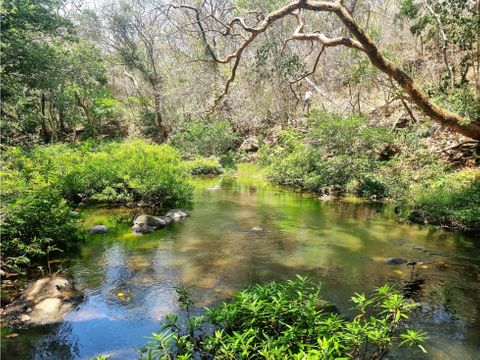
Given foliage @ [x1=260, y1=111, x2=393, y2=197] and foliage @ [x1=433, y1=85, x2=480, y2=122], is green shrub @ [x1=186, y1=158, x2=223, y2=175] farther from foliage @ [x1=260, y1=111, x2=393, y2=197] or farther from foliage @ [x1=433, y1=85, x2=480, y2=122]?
foliage @ [x1=433, y1=85, x2=480, y2=122]

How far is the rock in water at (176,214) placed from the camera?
1100 centimetres

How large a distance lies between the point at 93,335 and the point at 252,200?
31.3 ft

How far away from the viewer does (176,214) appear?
1119 centimetres

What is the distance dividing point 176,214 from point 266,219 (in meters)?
2.66

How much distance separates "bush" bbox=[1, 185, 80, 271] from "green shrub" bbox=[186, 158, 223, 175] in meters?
13.3

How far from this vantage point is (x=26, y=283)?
6.30 m

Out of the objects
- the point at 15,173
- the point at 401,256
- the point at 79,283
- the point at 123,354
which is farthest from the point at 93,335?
the point at 401,256

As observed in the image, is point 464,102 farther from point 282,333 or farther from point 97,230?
point 97,230

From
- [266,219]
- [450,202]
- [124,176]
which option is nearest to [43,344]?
[124,176]

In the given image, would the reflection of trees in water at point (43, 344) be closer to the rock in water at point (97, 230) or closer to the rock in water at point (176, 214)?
the rock in water at point (97, 230)

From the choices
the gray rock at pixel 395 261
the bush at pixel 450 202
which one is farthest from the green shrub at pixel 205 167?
the gray rock at pixel 395 261

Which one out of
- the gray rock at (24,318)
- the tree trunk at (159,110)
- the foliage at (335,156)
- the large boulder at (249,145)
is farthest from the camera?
the tree trunk at (159,110)

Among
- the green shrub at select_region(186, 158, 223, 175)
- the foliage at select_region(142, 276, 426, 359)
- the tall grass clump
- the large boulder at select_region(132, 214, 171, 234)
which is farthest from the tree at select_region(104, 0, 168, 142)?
the foliage at select_region(142, 276, 426, 359)

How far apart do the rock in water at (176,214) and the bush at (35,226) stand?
3.21m
